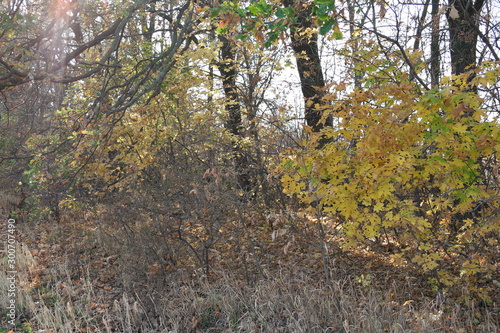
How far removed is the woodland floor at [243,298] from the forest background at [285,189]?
3 centimetres

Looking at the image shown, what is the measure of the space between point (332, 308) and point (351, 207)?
118 cm

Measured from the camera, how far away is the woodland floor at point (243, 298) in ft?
13.4

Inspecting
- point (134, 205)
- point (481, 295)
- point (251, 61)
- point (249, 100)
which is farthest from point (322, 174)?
point (251, 61)

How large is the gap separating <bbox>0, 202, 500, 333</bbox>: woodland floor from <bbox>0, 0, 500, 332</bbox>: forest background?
0.09 ft

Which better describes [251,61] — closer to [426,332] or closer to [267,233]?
[267,233]

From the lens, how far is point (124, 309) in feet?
15.8

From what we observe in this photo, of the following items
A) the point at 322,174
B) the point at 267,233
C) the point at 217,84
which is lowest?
the point at 267,233

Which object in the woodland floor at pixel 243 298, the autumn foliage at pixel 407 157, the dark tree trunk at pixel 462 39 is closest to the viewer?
the autumn foliage at pixel 407 157

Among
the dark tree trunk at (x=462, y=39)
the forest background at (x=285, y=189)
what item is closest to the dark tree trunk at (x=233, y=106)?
the forest background at (x=285, y=189)

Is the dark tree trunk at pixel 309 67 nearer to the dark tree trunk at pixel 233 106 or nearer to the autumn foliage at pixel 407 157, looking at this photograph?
the dark tree trunk at pixel 233 106

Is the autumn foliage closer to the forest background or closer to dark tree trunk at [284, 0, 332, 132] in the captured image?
the forest background

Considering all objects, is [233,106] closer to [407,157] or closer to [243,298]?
[243,298]

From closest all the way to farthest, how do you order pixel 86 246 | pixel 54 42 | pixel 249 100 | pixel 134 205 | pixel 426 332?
pixel 426 332 → pixel 134 205 → pixel 54 42 → pixel 86 246 → pixel 249 100

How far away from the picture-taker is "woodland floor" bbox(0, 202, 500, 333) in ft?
13.4
